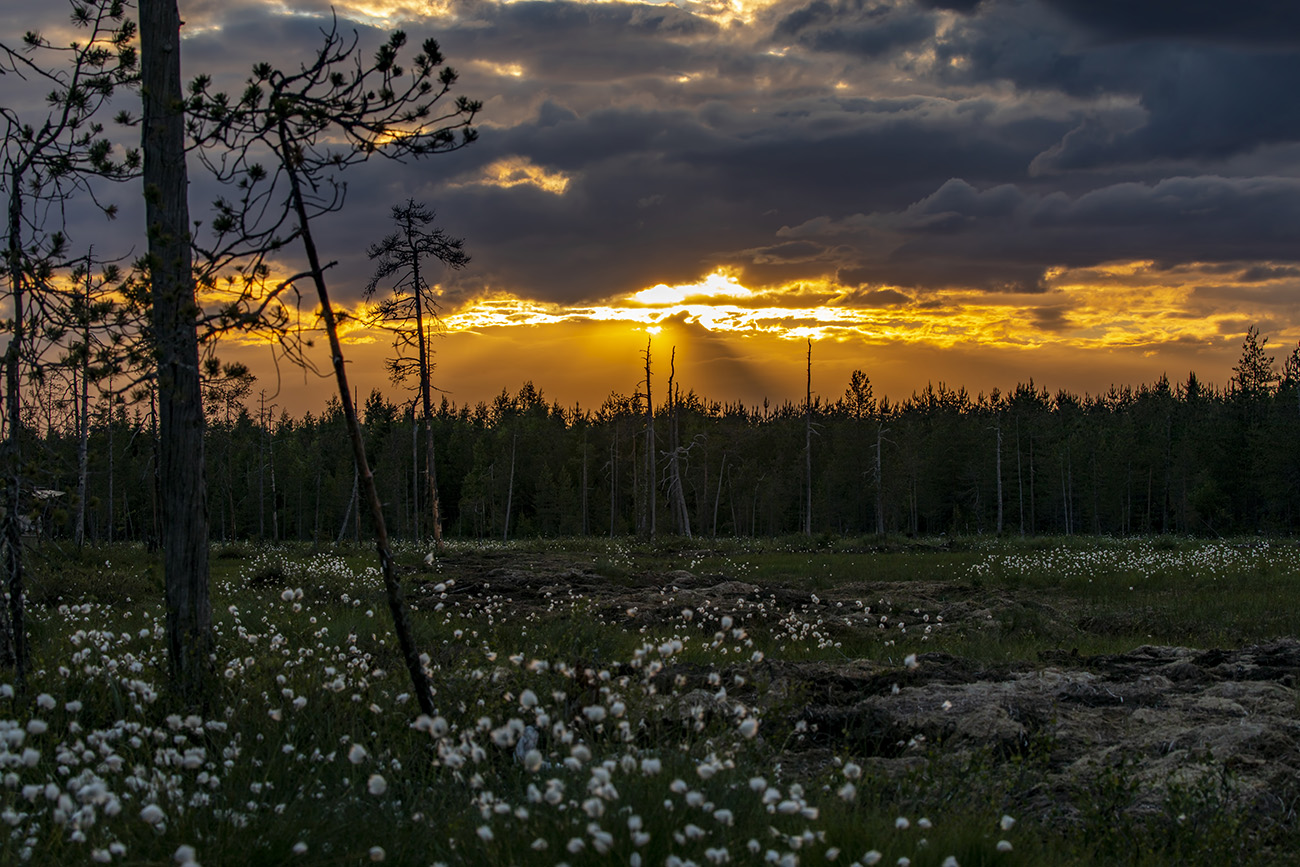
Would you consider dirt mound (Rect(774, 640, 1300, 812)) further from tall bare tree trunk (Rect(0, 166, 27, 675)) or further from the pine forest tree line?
the pine forest tree line

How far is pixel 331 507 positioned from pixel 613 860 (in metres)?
93.2

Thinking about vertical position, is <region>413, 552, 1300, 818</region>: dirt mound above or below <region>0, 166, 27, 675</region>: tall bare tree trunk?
below

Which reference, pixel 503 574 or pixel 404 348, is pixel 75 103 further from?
pixel 404 348

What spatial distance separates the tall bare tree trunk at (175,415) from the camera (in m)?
6.37

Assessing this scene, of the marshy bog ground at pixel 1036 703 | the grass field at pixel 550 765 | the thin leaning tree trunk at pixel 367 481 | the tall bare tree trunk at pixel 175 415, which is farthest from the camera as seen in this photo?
the tall bare tree trunk at pixel 175 415

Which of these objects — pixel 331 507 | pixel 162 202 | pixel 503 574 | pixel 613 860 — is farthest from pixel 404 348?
pixel 331 507

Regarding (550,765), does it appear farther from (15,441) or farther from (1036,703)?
(15,441)

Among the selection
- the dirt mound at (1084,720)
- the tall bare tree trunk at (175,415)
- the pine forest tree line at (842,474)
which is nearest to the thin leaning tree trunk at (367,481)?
the tall bare tree trunk at (175,415)

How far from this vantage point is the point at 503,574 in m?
19.4

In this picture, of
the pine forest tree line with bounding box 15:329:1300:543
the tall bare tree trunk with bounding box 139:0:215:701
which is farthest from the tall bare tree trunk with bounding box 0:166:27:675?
the pine forest tree line with bounding box 15:329:1300:543

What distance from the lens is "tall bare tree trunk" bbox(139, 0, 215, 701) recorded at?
6.37 m

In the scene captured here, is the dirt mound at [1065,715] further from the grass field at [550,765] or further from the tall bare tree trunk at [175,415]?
the tall bare tree trunk at [175,415]

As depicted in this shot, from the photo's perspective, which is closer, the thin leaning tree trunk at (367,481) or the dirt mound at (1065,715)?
the thin leaning tree trunk at (367,481)

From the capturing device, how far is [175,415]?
6.58 metres
